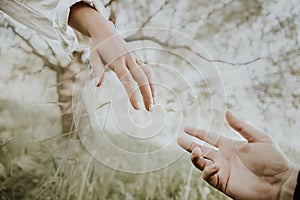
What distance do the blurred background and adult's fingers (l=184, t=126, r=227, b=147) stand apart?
0.08 ft

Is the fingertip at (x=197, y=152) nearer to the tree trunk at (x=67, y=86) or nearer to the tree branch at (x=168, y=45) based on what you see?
the tree branch at (x=168, y=45)

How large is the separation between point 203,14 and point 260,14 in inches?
7.1

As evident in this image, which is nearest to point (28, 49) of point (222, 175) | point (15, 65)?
point (15, 65)

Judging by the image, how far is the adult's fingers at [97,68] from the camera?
1.58 metres

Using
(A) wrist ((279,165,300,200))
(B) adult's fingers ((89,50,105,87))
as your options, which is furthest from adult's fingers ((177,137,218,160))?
(B) adult's fingers ((89,50,105,87))

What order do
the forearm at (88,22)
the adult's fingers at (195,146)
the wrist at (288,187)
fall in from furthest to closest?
the forearm at (88,22) → the adult's fingers at (195,146) → the wrist at (288,187)

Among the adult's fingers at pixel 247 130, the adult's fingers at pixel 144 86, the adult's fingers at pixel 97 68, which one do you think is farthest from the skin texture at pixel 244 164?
the adult's fingers at pixel 97 68

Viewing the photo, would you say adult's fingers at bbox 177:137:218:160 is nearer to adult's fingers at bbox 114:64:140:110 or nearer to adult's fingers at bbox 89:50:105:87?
adult's fingers at bbox 114:64:140:110

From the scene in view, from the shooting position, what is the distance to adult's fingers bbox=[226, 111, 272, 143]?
1439 millimetres

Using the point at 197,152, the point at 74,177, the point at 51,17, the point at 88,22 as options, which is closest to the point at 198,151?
the point at 197,152

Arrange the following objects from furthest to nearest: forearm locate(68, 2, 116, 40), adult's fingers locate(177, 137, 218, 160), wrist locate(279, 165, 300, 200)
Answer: forearm locate(68, 2, 116, 40) → adult's fingers locate(177, 137, 218, 160) → wrist locate(279, 165, 300, 200)

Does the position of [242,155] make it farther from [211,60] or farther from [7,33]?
[7,33]

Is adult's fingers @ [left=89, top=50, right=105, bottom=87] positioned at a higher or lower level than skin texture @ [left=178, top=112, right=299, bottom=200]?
higher

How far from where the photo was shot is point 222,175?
1424mm
